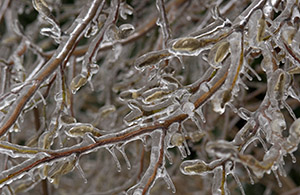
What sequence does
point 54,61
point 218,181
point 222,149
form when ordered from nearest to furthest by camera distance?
point 222,149
point 218,181
point 54,61

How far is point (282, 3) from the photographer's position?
0.65 meters

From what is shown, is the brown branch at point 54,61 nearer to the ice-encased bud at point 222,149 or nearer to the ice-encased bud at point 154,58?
the ice-encased bud at point 154,58

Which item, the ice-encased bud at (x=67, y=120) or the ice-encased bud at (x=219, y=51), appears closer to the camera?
the ice-encased bud at (x=219, y=51)

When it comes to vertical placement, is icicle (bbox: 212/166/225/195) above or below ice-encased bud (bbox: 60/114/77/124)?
below

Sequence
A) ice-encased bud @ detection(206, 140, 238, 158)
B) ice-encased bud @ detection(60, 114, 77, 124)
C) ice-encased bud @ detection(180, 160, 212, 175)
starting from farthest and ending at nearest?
1. ice-encased bud @ detection(60, 114, 77, 124)
2. ice-encased bud @ detection(180, 160, 212, 175)
3. ice-encased bud @ detection(206, 140, 238, 158)

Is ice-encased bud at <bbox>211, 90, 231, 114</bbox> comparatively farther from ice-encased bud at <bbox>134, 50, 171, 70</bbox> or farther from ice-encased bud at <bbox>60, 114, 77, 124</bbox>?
ice-encased bud at <bbox>60, 114, 77, 124</bbox>

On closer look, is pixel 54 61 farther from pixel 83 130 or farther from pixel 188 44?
pixel 188 44

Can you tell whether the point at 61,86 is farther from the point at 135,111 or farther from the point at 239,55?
the point at 239,55

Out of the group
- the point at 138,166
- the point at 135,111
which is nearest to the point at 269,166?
the point at 135,111

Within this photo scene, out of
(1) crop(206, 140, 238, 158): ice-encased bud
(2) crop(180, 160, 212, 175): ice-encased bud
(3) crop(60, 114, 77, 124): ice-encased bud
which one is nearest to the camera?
(1) crop(206, 140, 238, 158): ice-encased bud

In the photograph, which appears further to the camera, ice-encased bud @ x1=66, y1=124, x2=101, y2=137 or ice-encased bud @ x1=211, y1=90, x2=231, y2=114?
ice-encased bud @ x1=66, y1=124, x2=101, y2=137

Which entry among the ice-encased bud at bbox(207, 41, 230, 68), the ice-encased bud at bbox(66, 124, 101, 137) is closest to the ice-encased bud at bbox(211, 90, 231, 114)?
the ice-encased bud at bbox(207, 41, 230, 68)

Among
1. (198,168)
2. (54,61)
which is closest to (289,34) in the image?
(198,168)

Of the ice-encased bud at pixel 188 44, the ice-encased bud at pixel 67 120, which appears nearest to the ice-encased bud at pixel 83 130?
the ice-encased bud at pixel 67 120
